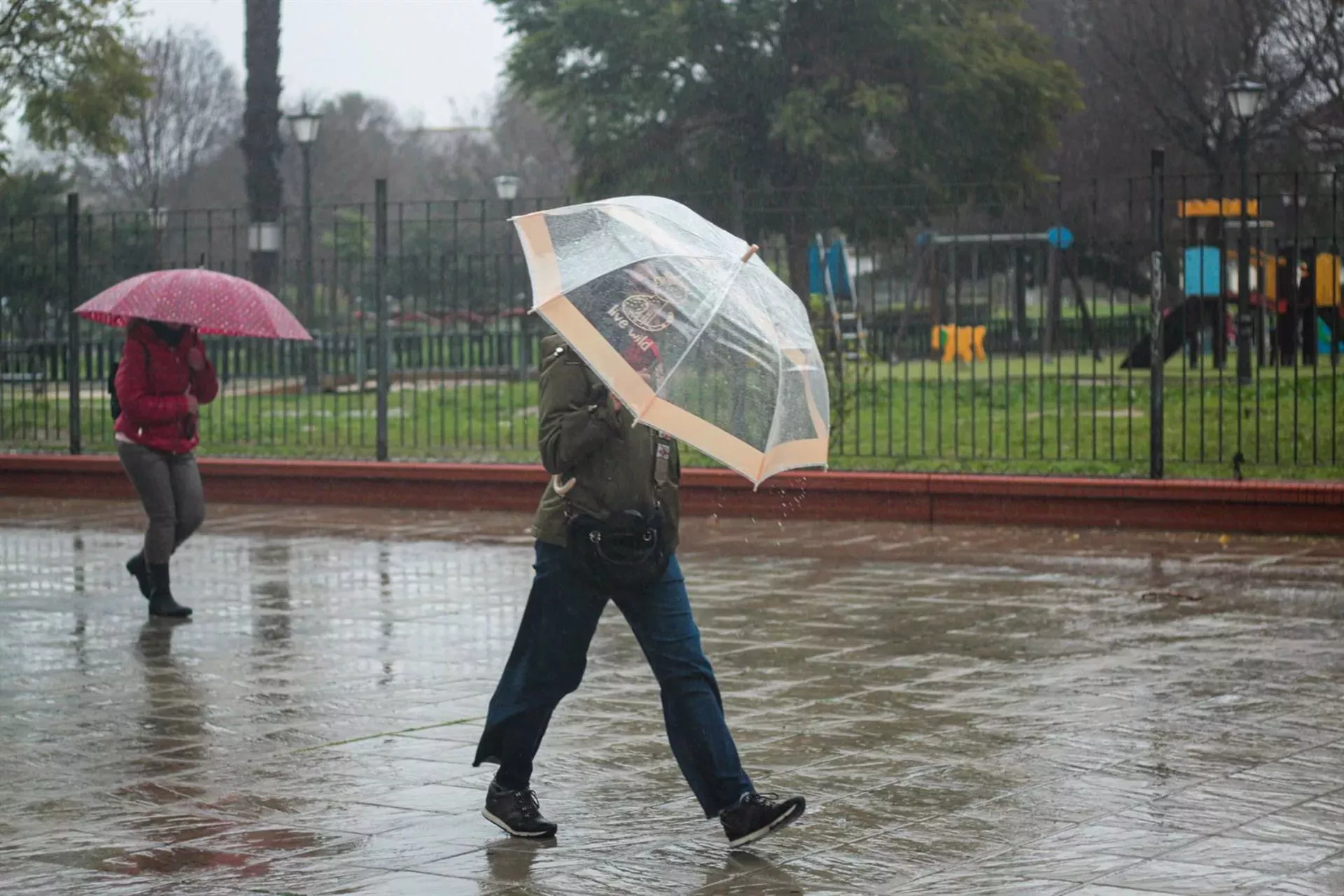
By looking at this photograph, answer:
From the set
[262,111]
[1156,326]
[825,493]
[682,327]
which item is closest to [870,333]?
[825,493]

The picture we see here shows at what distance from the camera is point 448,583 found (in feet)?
35.6

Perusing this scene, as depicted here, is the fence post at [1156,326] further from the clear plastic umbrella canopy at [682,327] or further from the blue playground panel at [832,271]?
the clear plastic umbrella canopy at [682,327]

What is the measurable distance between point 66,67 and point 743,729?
1695cm

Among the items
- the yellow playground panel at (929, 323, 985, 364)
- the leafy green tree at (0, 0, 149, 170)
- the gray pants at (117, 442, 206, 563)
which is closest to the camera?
the gray pants at (117, 442, 206, 563)

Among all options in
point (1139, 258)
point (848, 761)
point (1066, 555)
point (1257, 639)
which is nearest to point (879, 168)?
point (1139, 258)

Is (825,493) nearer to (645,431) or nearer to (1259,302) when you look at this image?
(1259,302)

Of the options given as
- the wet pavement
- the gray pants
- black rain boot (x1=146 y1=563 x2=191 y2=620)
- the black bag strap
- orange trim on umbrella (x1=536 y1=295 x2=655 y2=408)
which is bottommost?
the wet pavement

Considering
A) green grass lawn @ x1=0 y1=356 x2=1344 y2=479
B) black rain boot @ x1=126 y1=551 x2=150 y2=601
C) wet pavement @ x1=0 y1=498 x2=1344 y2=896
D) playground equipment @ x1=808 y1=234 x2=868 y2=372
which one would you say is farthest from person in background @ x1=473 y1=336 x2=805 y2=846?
playground equipment @ x1=808 y1=234 x2=868 y2=372

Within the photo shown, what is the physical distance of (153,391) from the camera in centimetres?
950

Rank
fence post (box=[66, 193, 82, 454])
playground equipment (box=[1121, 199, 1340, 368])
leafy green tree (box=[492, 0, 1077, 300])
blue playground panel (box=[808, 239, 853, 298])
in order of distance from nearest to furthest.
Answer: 1. playground equipment (box=[1121, 199, 1340, 368])
2. blue playground panel (box=[808, 239, 853, 298])
3. fence post (box=[66, 193, 82, 454])
4. leafy green tree (box=[492, 0, 1077, 300])

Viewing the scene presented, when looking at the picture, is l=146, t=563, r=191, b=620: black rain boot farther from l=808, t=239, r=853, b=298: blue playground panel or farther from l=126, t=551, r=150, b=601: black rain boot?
l=808, t=239, r=853, b=298: blue playground panel

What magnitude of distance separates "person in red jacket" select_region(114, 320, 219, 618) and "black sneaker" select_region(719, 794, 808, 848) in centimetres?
514

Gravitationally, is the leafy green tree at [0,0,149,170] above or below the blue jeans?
above

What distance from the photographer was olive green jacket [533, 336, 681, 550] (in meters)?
5.10
